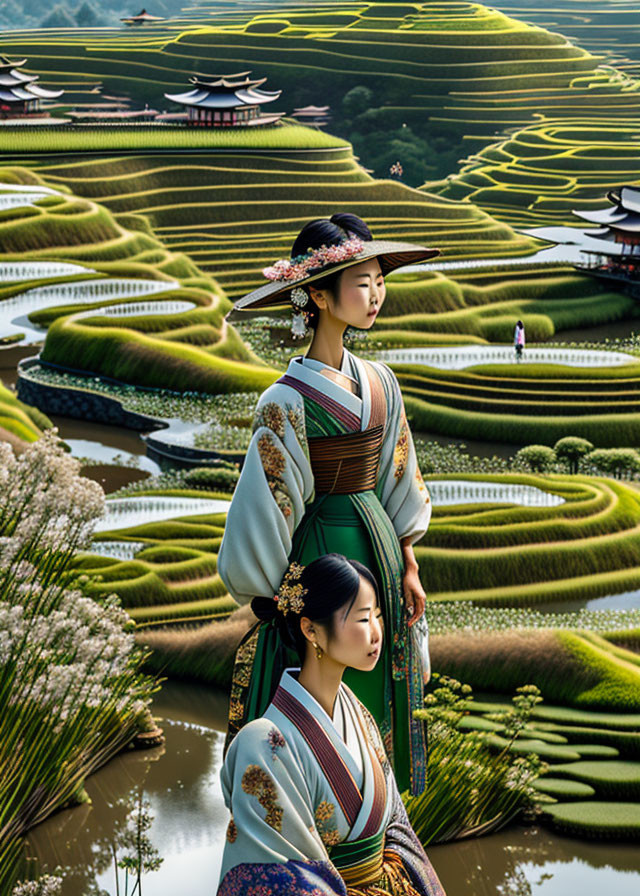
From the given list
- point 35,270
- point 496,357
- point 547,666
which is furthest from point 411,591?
point 35,270

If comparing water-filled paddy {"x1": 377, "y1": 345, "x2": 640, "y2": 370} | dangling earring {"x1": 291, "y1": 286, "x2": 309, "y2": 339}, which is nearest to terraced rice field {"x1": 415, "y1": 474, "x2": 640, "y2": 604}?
dangling earring {"x1": 291, "y1": 286, "x2": 309, "y2": 339}

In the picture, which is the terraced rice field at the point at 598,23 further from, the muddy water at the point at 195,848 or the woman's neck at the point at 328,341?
the woman's neck at the point at 328,341

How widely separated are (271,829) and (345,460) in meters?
0.99

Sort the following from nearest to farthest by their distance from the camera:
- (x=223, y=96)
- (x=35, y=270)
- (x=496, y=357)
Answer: (x=496, y=357) < (x=35, y=270) < (x=223, y=96)

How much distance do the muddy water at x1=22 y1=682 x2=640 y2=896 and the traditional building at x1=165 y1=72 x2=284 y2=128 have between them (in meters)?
20.5

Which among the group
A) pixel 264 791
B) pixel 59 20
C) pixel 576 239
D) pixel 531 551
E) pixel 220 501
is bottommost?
pixel 59 20

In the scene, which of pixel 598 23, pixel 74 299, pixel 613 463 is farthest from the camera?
pixel 598 23

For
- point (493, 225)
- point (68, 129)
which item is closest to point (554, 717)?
point (493, 225)

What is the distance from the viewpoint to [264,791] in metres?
2.55

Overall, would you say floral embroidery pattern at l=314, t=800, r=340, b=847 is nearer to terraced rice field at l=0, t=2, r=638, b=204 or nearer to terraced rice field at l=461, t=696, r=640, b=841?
terraced rice field at l=461, t=696, r=640, b=841

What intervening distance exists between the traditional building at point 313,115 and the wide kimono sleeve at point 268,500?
87.4ft

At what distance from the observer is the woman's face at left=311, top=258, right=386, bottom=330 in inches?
126

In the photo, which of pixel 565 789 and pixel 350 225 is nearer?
pixel 350 225

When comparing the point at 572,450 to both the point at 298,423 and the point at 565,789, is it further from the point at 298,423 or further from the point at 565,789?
the point at 298,423
